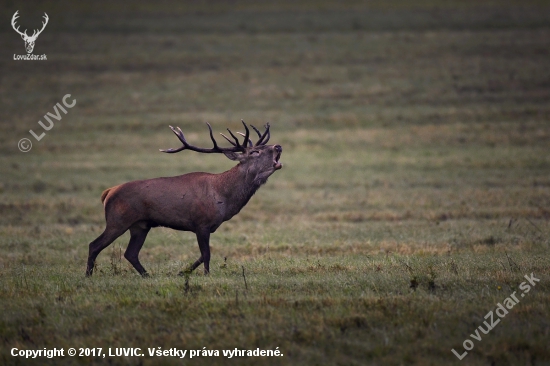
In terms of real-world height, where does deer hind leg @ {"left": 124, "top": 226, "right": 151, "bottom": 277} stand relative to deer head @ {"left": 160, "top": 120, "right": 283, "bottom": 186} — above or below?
below

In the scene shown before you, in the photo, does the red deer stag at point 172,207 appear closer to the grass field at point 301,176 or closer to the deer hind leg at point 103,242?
the deer hind leg at point 103,242

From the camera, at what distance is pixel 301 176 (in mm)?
25672

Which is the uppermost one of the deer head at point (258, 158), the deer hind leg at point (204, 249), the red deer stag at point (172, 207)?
the deer head at point (258, 158)

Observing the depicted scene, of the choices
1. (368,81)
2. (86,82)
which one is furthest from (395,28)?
(86,82)

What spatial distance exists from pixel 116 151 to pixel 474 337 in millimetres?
23879

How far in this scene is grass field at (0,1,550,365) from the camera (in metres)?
8.39

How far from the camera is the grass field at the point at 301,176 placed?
8.39m

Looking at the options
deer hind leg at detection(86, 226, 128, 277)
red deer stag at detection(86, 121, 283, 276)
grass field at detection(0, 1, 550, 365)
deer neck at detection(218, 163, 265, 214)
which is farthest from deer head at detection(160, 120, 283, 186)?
deer hind leg at detection(86, 226, 128, 277)

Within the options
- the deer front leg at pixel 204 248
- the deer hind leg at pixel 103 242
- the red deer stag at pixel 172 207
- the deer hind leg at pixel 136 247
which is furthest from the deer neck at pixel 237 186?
the deer hind leg at pixel 103 242

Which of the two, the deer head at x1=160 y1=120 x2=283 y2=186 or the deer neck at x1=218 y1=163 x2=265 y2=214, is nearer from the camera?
the deer neck at x1=218 y1=163 x2=265 y2=214

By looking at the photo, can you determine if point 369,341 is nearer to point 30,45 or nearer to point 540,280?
point 540,280

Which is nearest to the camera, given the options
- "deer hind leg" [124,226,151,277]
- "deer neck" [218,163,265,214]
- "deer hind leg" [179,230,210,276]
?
"deer hind leg" [179,230,210,276]

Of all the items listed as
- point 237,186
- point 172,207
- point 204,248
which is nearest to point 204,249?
point 204,248

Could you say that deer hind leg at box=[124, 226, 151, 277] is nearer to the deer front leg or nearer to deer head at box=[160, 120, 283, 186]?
the deer front leg
